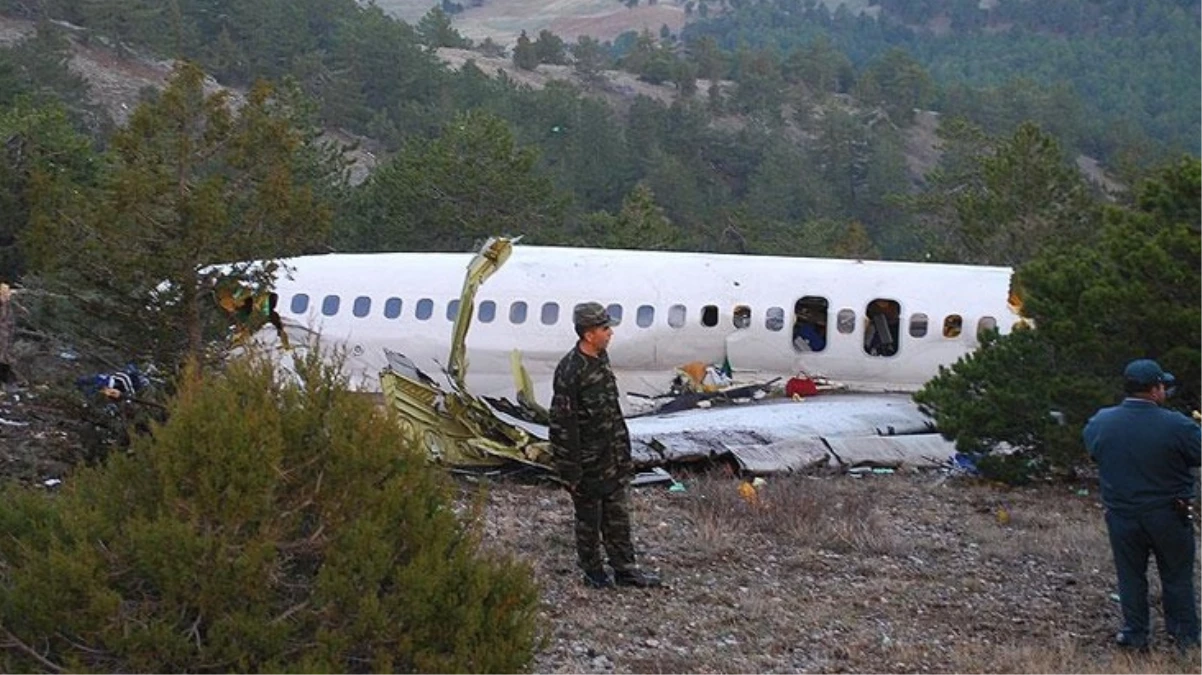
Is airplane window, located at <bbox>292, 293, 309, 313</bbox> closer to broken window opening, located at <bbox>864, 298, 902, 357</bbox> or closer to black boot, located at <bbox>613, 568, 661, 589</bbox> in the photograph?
broken window opening, located at <bbox>864, 298, 902, 357</bbox>

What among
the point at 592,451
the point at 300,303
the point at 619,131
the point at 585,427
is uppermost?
the point at 619,131

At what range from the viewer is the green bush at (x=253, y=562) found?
4730 millimetres

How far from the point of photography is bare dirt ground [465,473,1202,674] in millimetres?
7637

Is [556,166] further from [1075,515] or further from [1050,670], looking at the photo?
[1050,670]

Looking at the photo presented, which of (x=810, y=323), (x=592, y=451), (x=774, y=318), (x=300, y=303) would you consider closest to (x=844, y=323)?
(x=810, y=323)

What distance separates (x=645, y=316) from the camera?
20.0 meters

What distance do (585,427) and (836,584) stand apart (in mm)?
1958

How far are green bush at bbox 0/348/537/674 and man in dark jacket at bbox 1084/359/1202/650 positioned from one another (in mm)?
4118

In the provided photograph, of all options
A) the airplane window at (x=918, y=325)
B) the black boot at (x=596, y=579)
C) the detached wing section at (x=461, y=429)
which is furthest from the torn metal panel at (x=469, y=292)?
the airplane window at (x=918, y=325)

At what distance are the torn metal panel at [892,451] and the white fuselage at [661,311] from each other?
12.7 ft

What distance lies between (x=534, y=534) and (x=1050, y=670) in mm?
4183

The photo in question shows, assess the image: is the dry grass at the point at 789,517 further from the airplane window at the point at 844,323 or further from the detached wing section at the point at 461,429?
the airplane window at the point at 844,323

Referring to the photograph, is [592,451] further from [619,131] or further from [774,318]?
[619,131]

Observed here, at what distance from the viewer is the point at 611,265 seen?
2053 cm
